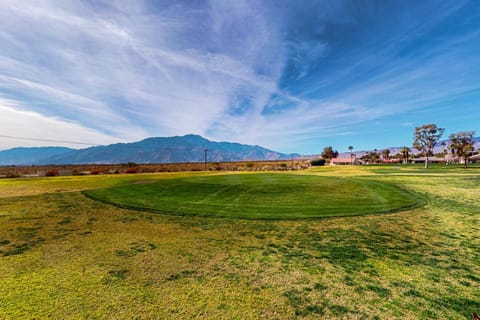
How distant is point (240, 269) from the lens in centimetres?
419

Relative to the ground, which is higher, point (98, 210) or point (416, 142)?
point (416, 142)

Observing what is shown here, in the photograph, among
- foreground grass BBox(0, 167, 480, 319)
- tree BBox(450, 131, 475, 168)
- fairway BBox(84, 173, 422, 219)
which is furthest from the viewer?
tree BBox(450, 131, 475, 168)

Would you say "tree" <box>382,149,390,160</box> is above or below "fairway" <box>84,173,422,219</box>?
above

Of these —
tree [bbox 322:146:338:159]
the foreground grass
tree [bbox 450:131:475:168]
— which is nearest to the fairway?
the foreground grass

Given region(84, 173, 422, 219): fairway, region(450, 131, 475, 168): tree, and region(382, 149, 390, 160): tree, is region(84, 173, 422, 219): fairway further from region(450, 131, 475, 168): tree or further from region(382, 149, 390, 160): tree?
region(382, 149, 390, 160): tree

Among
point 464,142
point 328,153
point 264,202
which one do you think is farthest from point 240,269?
point 328,153

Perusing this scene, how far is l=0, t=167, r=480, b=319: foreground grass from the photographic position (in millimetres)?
2988

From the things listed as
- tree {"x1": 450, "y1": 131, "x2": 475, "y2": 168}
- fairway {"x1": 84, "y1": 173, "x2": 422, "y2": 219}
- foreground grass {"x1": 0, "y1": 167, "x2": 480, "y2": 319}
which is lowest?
foreground grass {"x1": 0, "y1": 167, "x2": 480, "y2": 319}

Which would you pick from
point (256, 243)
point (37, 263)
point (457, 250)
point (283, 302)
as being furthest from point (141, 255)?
point (457, 250)

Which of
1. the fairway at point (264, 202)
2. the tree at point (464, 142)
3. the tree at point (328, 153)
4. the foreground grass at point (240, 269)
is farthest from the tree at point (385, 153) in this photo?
the foreground grass at point (240, 269)

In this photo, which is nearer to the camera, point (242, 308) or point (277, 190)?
point (242, 308)

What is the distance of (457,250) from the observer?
500 centimetres

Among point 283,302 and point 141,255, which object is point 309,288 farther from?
point 141,255

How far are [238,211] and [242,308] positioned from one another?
6129mm
